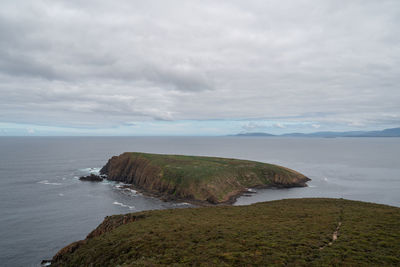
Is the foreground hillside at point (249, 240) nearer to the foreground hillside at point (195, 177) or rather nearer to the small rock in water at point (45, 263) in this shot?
the small rock in water at point (45, 263)

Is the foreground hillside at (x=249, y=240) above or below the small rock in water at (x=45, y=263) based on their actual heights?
above

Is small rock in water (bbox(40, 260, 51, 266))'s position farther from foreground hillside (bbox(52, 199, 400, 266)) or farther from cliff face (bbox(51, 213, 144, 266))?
foreground hillside (bbox(52, 199, 400, 266))

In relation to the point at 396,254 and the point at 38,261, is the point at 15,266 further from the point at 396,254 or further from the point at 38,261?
the point at 396,254

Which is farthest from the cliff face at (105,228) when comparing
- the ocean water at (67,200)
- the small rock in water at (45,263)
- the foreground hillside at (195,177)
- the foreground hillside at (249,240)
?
the foreground hillside at (195,177)

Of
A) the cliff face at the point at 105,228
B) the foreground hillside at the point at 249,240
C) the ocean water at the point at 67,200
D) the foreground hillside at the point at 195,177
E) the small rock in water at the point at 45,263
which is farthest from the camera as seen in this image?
the foreground hillside at the point at 195,177

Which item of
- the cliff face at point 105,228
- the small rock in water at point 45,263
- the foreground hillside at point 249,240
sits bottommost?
the small rock in water at point 45,263

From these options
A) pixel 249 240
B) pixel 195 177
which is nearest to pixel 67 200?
pixel 195 177
